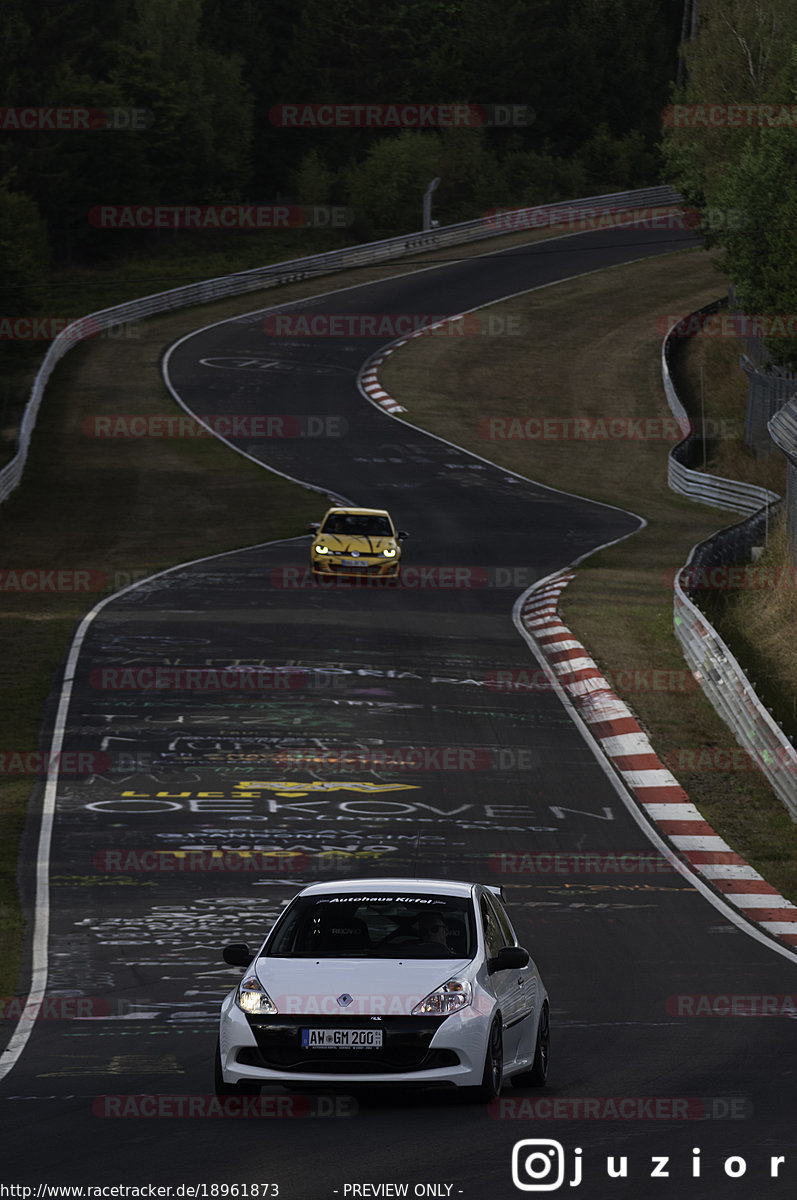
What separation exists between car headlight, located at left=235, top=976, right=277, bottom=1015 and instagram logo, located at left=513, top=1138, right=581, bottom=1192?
5.42 ft

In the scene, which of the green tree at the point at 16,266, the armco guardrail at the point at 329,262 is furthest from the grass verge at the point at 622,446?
the green tree at the point at 16,266

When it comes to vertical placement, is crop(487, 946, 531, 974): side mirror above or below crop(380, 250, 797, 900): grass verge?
above

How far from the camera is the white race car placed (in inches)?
369

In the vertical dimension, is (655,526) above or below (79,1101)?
below

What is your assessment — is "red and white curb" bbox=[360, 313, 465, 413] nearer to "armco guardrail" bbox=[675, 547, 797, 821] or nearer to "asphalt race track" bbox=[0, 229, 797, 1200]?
"asphalt race track" bbox=[0, 229, 797, 1200]

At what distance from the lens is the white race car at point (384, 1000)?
30.7 ft

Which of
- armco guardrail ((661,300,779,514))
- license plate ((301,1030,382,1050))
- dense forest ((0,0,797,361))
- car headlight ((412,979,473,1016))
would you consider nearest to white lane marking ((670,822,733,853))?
car headlight ((412,979,473,1016))

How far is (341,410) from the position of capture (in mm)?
60469

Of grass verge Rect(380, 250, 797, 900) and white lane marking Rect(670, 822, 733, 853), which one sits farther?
grass verge Rect(380, 250, 797, 900)

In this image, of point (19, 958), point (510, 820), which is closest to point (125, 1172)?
point (19, 958)

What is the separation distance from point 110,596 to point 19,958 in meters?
19.9

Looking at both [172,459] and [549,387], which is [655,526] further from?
[549,387]

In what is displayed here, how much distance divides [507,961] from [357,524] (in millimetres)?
27285

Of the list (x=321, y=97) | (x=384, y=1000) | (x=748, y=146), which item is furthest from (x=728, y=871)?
(x=321, y=97)
